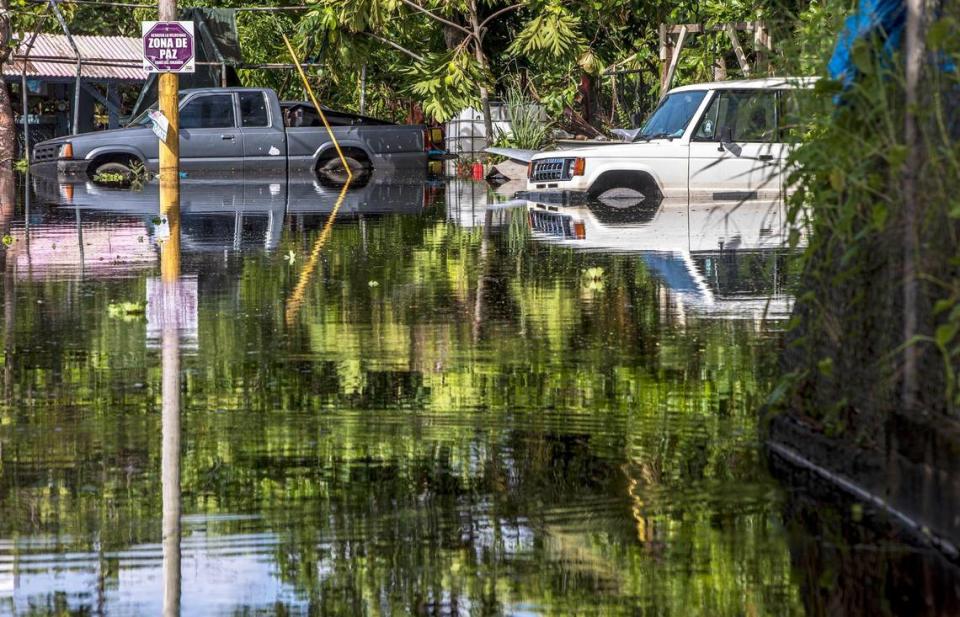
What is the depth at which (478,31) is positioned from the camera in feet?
110

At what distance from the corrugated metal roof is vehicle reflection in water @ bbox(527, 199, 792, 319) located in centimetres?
2107

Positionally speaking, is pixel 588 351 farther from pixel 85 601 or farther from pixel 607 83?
pixel 607 83

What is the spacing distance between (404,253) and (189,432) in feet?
26.6

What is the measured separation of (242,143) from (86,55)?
46.9 feet

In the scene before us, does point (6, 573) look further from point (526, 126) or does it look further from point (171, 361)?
point (526, 126)

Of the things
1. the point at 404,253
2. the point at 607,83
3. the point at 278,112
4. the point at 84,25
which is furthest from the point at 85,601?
the point at 84,25

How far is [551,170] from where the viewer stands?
73.1 feet

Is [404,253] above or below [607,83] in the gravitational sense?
below

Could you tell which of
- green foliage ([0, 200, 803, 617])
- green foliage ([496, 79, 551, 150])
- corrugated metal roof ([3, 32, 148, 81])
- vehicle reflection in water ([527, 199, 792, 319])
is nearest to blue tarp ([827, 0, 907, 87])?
vehicle reflection in water ([527, 199, 792, 319])

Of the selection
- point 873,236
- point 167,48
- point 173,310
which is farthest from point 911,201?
point 167,48

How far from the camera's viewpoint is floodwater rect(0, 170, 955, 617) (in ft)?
15.5

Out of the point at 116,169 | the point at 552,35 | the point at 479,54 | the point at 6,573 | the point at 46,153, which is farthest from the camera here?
the point at 479,54

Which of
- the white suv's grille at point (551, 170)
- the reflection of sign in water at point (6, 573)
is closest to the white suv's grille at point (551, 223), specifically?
the white suv's grille at point (551, 170)

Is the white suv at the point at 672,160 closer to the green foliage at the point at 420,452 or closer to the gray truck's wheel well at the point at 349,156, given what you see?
the gray truck's wheel well at the point at 349,156
